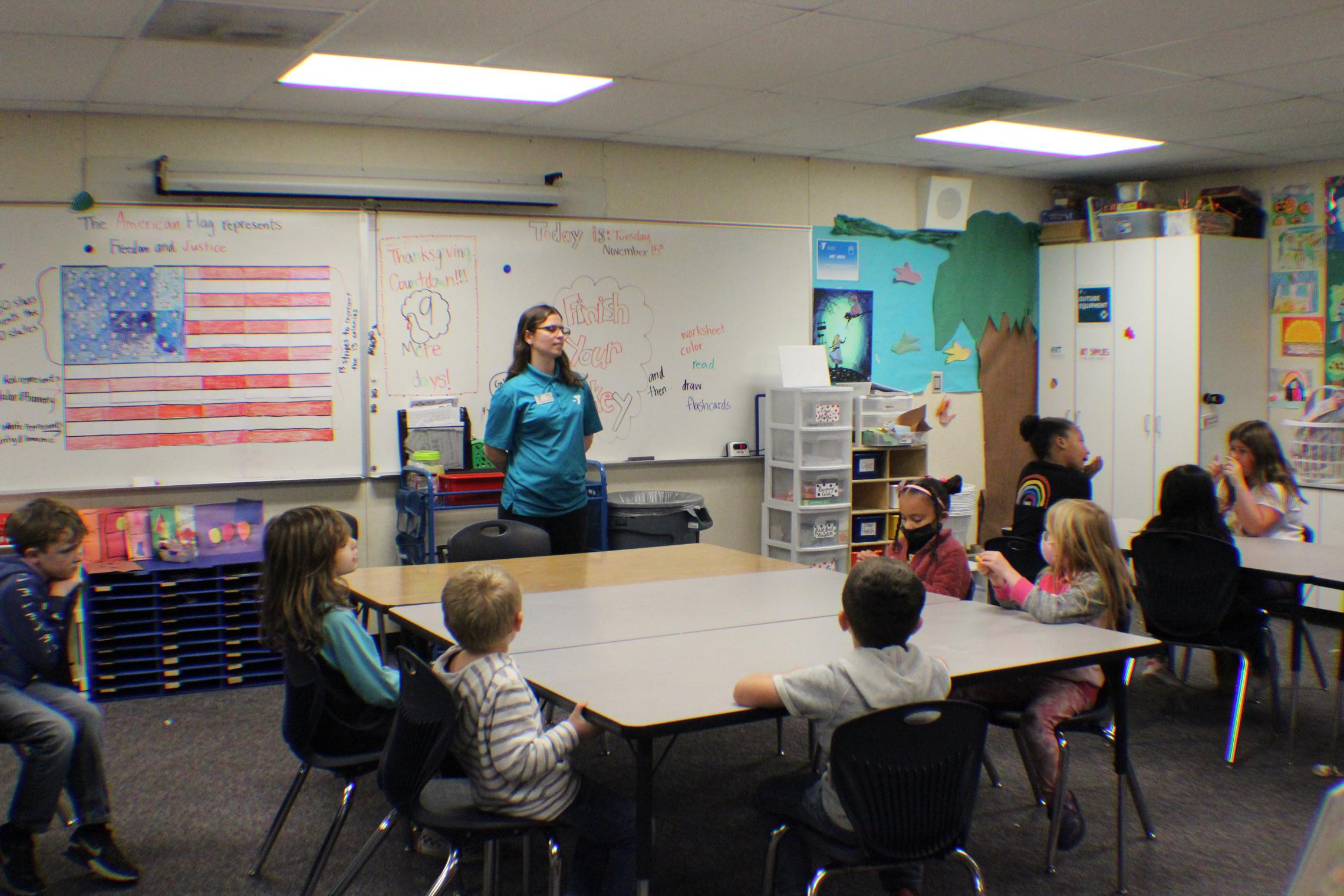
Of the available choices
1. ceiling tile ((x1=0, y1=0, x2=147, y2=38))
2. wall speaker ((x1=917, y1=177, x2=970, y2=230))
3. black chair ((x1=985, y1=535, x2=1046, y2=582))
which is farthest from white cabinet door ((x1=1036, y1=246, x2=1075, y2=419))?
ceiling tile ((x1=0, y1=0, x2=147, y2=38))

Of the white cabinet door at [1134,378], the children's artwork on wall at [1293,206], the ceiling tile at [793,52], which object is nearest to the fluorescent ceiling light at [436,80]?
the ceiling tile at [793,52]

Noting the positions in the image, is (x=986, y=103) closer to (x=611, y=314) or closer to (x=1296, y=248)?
(x=611, y=314)

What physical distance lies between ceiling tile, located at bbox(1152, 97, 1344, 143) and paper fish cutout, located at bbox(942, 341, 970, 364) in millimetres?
1697

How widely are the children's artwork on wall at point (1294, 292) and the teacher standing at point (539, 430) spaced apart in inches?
175

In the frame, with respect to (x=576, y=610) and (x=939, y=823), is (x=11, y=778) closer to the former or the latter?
(x=576, y=610)

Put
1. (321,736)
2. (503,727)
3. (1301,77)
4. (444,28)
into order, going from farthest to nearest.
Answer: (1301,77) → (444,28) → (321,736) → (503,727)

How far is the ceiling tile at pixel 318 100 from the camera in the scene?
14.1 ft

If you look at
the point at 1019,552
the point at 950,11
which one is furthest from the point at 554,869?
the point at 950,11

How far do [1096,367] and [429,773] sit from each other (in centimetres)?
559

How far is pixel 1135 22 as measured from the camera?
3539 millimetres

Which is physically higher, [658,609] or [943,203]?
[943,203]

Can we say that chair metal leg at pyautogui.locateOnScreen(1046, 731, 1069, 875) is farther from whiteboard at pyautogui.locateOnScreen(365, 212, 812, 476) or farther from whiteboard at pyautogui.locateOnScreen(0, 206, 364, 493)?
whiteboard at pyautogui.locateOnScreen(0, 206, 364, 493)

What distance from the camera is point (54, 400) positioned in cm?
457

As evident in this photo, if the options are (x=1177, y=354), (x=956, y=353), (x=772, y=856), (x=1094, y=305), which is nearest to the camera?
(x=772, y=856)
